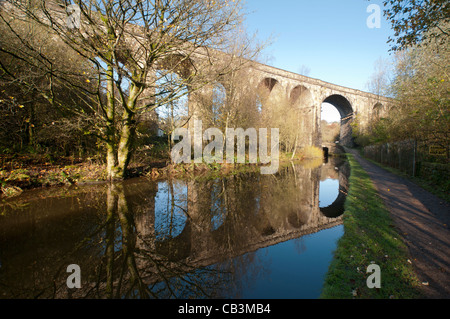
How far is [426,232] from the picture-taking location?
3262 mm

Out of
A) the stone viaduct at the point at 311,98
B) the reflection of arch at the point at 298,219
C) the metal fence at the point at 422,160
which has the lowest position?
the reflection of arch at the point at 298,219

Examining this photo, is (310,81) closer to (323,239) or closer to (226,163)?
(226,163)

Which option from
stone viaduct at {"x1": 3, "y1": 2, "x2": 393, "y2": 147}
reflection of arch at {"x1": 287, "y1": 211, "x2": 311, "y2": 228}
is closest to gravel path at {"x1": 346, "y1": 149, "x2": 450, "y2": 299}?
reflection of arch at {"x1": 287, "y1": 211, "x2": 311, "y2": 228}

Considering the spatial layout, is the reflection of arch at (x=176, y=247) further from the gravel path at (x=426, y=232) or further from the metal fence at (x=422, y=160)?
the metal fence at (x=422, y=160)

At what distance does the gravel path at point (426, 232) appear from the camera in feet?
6.82

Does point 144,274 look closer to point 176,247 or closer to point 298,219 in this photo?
point 176,247

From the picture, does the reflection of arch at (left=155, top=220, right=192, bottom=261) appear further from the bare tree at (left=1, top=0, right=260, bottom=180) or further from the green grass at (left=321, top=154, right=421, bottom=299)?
the bare tree at (left=1, top=0, right=260, bottom=180)

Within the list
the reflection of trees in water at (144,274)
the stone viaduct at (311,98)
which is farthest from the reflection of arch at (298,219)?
the stone viaduct at (311,98)

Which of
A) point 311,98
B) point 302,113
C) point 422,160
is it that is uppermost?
point 311,98

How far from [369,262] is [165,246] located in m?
2.56

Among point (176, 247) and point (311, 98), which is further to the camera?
point (311, 98)

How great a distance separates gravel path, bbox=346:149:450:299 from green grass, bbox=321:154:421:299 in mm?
112

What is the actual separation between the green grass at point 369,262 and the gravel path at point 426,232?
0.37 ft

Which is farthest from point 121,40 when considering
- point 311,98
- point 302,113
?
point 311,98
